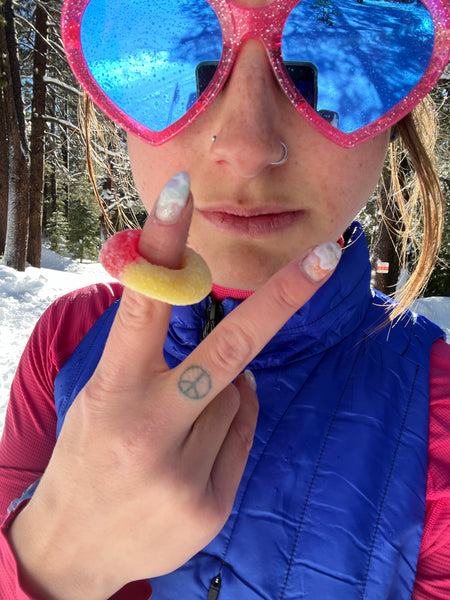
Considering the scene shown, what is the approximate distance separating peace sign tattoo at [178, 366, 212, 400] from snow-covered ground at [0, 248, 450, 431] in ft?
13.2

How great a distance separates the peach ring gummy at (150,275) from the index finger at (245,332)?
0.35 feet

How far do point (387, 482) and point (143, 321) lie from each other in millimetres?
726

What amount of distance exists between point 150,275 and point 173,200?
0.12m

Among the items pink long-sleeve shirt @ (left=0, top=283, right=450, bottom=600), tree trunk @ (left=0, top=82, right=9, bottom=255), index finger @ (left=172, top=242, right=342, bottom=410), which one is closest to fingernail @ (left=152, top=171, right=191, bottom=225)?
index finger @ (left=172, top=242, right=342, bottom=410)

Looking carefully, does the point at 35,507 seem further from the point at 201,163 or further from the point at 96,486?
the point at 201,163

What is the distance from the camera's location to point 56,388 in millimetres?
1401

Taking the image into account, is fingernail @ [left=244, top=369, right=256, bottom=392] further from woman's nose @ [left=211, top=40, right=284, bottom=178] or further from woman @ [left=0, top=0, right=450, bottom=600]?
woman's nose @ [left=211, top=40, right=284, bottom=178]

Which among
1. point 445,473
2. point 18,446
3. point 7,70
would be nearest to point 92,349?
point 18,446

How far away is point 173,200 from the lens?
0.67m

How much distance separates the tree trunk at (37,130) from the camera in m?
11.2

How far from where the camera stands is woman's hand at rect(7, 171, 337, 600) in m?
0.74

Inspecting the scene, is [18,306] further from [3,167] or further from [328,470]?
[328,470]

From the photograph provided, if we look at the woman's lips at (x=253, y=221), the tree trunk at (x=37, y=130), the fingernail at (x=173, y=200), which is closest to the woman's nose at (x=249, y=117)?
the woman's lips at (x=253, y=221)

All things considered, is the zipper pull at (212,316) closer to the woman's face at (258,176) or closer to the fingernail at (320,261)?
the woman's face at (258,176)
